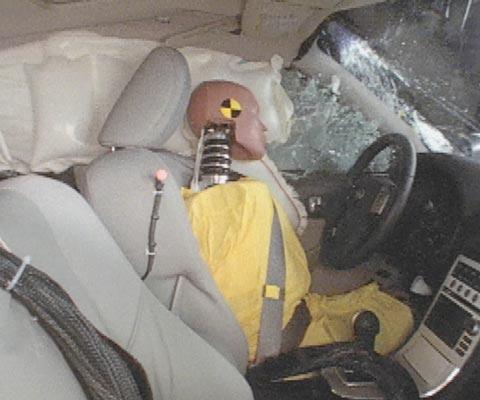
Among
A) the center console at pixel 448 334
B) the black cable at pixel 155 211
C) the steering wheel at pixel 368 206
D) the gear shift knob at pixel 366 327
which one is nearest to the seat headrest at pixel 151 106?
the black cable at pixel 155 211

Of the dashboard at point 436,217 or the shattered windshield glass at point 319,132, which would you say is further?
the shattered windshield glass at point 319,132

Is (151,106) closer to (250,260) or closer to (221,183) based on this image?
(221,183)

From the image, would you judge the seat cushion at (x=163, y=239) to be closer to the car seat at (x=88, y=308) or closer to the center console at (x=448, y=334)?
the car seat at (x=88, y=308)

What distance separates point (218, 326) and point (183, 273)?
135 mm

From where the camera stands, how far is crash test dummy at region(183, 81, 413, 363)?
1.38 metres

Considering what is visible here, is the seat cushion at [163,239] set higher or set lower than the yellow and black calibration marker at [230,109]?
lower

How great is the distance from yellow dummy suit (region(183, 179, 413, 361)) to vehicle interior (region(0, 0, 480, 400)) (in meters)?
0.03

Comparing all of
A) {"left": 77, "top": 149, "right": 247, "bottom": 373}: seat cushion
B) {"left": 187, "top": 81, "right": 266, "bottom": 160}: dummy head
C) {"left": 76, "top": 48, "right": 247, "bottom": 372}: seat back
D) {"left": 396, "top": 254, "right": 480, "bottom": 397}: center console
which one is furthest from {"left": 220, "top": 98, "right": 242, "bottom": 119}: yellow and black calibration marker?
{"left": 396, "top": 254, "right": 480, "bottom": 397}: center console

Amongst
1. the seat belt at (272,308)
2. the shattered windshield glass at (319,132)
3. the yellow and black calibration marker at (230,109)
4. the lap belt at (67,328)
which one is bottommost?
the seat belt at (272,308)

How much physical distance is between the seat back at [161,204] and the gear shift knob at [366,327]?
0.25 m

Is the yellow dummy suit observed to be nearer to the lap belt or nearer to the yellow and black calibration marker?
the yellow and black calibration marker

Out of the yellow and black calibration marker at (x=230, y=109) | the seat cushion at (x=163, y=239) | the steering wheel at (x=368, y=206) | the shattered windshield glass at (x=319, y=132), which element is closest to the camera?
the seat cushion at (x=163, y=239)

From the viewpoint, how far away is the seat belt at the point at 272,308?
1.41 meters

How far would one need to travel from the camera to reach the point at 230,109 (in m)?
1.47
